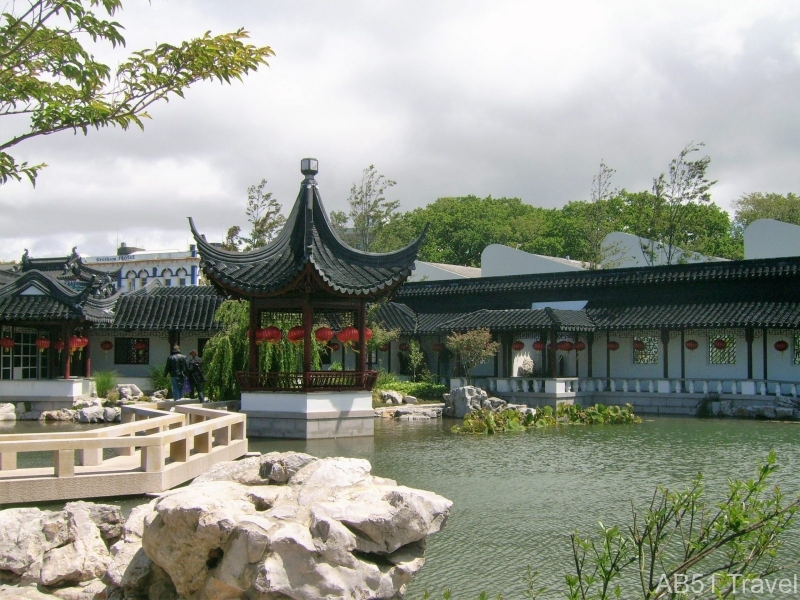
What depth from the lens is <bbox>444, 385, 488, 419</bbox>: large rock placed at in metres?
19.5

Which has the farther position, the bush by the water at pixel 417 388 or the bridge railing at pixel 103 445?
the bush by the water at pixel 417 388

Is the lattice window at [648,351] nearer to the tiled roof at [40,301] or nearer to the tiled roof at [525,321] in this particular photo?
the tiled roof at [525,321]

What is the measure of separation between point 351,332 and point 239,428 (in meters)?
4.43

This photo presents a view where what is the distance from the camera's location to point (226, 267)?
52.0 feet

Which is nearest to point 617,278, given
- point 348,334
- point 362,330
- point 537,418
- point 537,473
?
point 537,418

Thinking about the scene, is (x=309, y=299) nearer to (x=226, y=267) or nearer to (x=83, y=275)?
(x=226, y=267)

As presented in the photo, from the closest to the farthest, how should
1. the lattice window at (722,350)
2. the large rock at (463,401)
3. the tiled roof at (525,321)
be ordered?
the large rock at (463,401), the lattice window at (722,350), the tiled roof at (525,321)

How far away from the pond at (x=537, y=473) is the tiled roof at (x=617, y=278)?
4.78m

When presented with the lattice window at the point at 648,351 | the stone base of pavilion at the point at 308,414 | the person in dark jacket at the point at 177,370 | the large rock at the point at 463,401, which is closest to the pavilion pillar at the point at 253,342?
the stone base of pavilion at the point at 308,414

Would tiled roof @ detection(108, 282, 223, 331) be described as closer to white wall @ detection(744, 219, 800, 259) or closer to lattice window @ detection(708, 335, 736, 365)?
lattice window @ detection(708, 335, 736, 365)

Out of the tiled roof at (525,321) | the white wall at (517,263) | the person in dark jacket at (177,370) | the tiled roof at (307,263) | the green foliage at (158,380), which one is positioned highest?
the white wall at (517,263)

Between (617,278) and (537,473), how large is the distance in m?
14.1

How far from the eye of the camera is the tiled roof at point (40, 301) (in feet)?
66.9

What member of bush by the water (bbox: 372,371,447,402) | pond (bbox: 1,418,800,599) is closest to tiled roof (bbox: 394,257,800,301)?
pond (bbox: 1,418,800,599)
